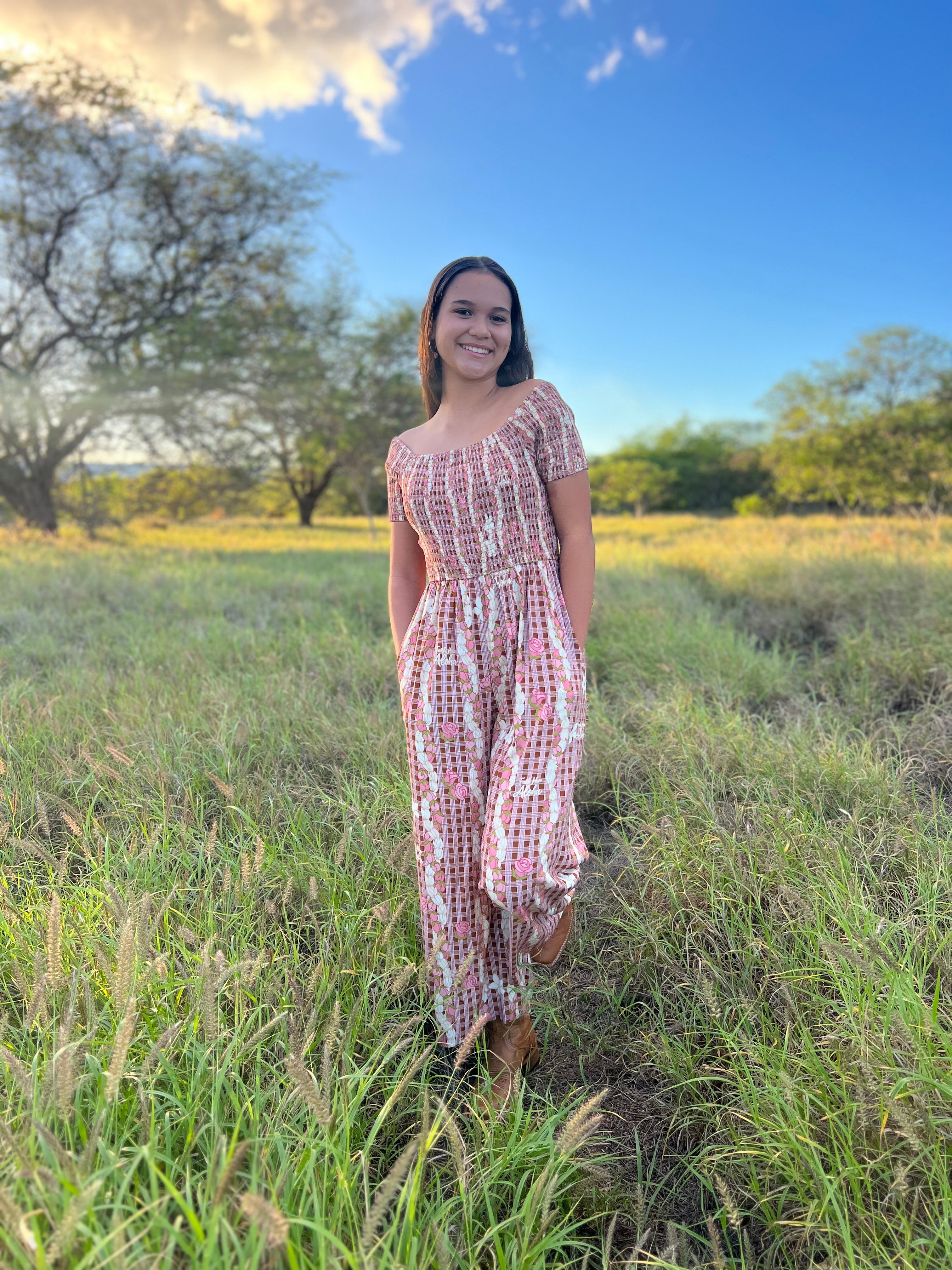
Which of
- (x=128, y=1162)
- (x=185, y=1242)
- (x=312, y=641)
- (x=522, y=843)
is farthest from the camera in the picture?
(x=312, y=641)

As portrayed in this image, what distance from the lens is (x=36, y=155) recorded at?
41.1 feet

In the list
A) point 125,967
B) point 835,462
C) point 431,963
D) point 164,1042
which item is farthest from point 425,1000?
point 835,462

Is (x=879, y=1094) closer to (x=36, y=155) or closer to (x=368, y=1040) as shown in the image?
(x=368, y=1040)

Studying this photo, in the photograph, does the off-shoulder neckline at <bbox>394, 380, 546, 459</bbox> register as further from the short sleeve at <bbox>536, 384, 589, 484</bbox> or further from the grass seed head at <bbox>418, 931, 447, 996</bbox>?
the grass seed head at <bbox>418, 931, 447, 996</bbox>

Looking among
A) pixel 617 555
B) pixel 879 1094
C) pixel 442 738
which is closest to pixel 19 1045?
pixel 442 738

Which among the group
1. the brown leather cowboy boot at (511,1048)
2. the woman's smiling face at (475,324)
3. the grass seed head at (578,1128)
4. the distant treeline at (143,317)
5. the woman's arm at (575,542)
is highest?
the distant treeline at (143,317)

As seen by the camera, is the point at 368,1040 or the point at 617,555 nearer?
the point at 368,1040

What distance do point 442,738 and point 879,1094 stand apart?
3.89 ft

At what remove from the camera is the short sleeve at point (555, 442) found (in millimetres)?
1910

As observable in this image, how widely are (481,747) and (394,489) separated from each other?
809 mm

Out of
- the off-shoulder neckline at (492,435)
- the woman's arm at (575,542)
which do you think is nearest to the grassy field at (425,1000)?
the woman's arm at (575,542)

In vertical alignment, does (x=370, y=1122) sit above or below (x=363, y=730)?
below

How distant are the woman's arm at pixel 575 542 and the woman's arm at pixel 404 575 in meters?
0.47

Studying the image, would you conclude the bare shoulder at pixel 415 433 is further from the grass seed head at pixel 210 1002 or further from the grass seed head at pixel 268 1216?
the grass seed head at pixel 268 1216
